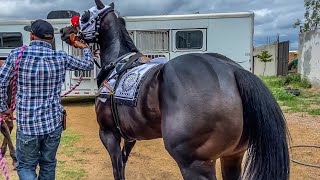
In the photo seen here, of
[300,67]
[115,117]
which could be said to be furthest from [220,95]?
[300,67]

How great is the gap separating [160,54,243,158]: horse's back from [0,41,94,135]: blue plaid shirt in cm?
93

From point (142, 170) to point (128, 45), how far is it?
1.83 m

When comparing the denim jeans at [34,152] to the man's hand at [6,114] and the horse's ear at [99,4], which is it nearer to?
the man's hand at [6,114]

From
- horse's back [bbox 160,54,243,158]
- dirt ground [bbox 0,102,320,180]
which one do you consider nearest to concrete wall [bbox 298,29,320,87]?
dirt ground [bbox 0,102,320,180]

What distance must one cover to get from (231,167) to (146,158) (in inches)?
98.8

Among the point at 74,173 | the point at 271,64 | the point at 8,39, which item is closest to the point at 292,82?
the point at 271,64

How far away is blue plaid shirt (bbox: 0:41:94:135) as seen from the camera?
8.72 feet

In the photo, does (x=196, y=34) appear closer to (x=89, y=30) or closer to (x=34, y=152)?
(x=89, y=30)

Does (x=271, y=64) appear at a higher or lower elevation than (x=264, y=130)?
lower

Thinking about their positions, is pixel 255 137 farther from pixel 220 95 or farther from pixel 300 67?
pixel 300 67

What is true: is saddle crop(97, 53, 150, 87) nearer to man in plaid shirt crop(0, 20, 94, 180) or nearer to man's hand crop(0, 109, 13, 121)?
man in plaid shirt crop(0, 20, 94, 180)

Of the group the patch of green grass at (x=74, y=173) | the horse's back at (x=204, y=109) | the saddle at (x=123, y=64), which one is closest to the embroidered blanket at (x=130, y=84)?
the saddle at (x=123, y=64)

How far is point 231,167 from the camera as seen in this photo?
2930 millimetres

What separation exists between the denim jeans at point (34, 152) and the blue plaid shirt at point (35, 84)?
7cm
